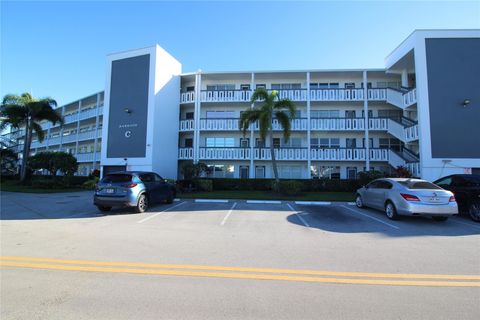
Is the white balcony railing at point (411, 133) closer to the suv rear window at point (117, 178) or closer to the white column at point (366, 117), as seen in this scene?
the white column at point (366, 117)

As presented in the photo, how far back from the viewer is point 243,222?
9.30 m

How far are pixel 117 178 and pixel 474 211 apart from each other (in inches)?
568

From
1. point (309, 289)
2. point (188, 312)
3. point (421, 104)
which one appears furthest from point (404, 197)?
point (421, 104)

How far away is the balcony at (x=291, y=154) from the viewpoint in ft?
74.8

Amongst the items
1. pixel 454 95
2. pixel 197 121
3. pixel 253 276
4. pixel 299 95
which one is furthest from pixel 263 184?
pixel 253 276

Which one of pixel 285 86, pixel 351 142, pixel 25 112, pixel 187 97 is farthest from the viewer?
pixel 25 112

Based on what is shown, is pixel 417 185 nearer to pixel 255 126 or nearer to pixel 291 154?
pixel 291 154

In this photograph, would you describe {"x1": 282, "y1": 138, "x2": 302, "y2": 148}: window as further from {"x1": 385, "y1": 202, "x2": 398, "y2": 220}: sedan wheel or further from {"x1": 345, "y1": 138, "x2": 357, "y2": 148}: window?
{"x1": 385, "y1": 202, "x2": 398, "y2": 220}: sedan wheel

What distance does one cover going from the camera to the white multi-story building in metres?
22.0

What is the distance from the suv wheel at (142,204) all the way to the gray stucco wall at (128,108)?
1160cm

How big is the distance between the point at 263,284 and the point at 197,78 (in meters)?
23.7

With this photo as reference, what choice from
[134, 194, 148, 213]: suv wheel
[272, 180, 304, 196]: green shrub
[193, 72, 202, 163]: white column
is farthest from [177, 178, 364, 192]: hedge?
[134, 194, 148, 213]: suv wheel

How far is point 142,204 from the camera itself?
1129cm

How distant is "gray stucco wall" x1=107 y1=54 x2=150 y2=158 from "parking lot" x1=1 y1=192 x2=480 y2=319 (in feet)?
47.0
